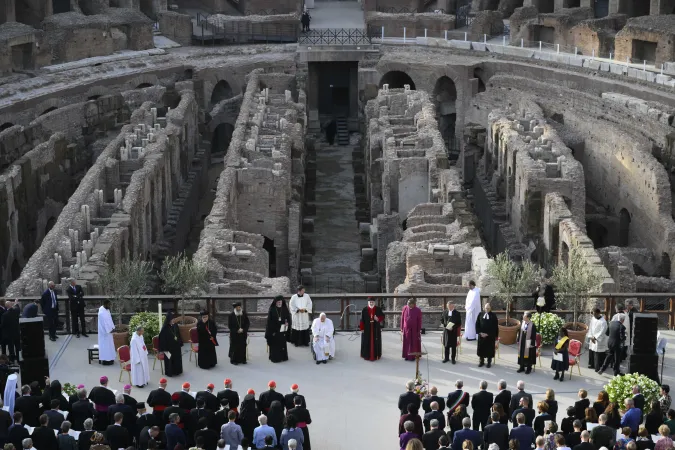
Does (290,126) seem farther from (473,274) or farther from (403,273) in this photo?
(473,274)

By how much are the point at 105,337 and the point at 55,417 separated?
445 centimetres

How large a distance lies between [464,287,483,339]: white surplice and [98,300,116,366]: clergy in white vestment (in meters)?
7.48

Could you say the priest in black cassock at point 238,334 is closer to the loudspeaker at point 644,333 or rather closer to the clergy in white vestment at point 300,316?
the clergy in white vestment at point 300,316

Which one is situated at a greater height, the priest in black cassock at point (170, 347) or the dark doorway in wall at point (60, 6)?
the dark doorway in wall at point (60, 6)

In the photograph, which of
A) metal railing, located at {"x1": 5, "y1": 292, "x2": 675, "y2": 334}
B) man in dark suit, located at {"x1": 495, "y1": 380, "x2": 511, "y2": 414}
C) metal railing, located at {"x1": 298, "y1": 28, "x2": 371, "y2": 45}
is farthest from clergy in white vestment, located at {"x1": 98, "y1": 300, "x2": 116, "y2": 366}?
metal railing, located at {"x1": 298, "y1": 28, "x2": 371, "y2": 45}

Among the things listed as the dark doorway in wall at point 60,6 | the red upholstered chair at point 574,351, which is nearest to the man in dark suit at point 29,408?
the red upholstered chair at point 574,351

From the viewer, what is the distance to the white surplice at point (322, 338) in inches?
1084

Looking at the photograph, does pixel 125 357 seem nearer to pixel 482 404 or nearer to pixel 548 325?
pixel 482 404

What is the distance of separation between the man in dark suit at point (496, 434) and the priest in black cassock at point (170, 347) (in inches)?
280

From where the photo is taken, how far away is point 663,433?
21.8m

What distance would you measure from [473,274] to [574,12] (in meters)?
38.1

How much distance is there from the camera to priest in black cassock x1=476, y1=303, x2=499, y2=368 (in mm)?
27094

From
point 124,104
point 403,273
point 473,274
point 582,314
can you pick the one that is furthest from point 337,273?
point 124,104

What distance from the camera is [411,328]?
2723 cm
